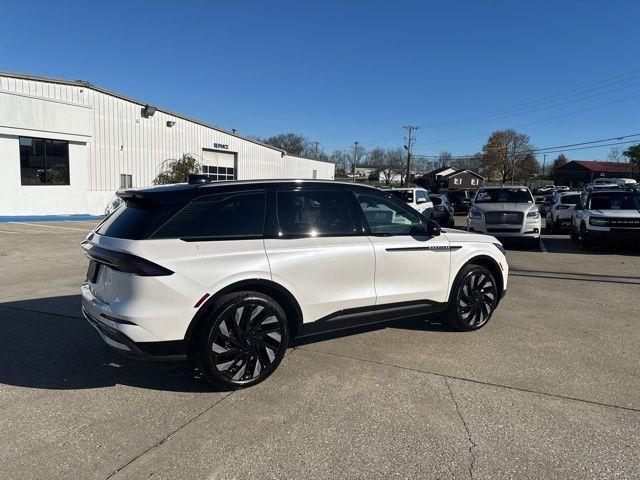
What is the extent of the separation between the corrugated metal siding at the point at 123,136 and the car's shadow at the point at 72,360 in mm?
17310

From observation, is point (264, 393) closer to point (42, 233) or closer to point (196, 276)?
point (196, 276)

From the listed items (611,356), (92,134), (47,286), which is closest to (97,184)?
(92,134)

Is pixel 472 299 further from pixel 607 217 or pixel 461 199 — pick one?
pixel 461 199

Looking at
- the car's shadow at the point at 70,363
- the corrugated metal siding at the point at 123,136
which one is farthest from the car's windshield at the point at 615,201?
the corrugated metal siding at the point at 123,136

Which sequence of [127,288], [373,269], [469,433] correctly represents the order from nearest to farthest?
[469,433] → [127,288] → [373,269]

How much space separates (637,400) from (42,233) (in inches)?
644

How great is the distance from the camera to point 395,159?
10719 centimetres

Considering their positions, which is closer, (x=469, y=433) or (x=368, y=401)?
(x=469, y=433)

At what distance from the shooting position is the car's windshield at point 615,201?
12.0 m

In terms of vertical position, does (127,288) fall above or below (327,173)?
below

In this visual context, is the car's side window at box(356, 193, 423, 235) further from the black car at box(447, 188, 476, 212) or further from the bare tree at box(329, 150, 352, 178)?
the bare tree at box(329, 150, 352, 178)

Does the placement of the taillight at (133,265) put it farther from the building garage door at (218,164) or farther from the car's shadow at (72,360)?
the building garage door at (218,164)

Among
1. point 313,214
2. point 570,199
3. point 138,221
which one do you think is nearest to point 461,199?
point 570,199

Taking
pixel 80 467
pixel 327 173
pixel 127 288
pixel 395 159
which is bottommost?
pixel 80 467
